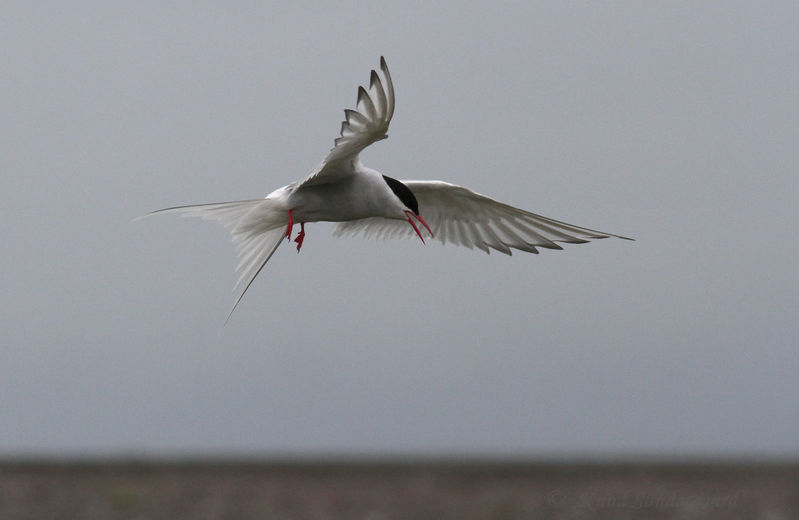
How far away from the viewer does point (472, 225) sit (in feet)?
17.2

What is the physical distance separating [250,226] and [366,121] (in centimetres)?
97

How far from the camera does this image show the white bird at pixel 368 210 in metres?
3.48

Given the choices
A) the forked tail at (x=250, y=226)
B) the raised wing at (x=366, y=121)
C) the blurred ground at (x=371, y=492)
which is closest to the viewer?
the raised wing at (x=366, y=121)

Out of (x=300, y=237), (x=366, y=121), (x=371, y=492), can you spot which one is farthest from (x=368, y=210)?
(x=371, y=492)

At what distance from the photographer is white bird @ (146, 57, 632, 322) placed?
A: 3.48 m

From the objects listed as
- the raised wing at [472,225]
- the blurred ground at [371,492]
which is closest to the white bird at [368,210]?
the raised wing at [472,225]

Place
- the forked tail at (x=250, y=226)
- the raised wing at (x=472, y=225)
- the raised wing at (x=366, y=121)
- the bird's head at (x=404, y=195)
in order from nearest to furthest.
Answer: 1. the raised wing at (x=366, y=121)
2. the forked tail at (x=250, y=226)
3. the bird's head at (x=404, y=195)
4. the raised wing at (x=472, y=225)

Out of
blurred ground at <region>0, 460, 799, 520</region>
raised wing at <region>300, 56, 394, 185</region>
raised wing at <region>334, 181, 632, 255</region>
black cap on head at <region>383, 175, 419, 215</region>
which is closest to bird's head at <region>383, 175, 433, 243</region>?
black cap on head at <region>383, 175, 419, 215</region>

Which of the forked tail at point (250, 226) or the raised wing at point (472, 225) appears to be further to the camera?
the raised wing at point (472, 225)

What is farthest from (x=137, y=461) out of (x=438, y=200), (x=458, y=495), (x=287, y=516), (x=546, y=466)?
(x=438, y=200)

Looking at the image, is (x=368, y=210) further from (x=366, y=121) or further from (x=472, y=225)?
(x=472, y=225)

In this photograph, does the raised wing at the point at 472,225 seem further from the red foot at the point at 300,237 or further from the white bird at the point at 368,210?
the red foot at the point at 300,237

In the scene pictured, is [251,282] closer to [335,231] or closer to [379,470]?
[335,231]

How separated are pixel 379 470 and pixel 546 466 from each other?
2317 mm
